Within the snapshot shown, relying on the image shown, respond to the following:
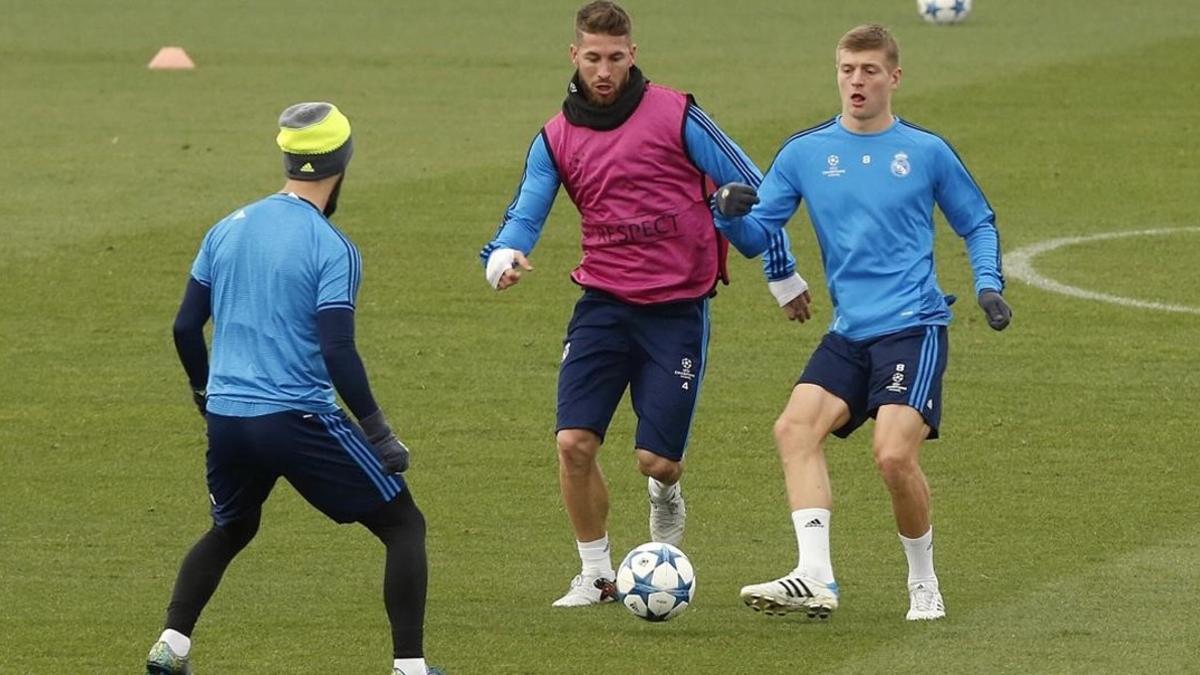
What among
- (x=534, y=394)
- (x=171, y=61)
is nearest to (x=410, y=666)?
(x=534, y=394)

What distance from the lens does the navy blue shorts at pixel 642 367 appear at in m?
9.70

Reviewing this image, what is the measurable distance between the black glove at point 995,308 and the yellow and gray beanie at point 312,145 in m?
2.38

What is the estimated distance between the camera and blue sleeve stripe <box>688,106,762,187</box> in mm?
9688

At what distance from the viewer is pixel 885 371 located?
9.27m

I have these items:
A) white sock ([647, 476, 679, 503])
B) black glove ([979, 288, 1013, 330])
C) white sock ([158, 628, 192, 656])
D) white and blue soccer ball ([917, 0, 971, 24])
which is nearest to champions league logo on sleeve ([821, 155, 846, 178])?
black glove ([979, 288, 1013, 330])

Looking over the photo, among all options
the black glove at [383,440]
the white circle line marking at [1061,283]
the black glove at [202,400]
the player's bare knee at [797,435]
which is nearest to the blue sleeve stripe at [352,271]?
the black glove at [383,440]

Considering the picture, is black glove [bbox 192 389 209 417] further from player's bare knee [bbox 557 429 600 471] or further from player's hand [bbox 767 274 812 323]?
player's hand [bbox 767 274 812 323]

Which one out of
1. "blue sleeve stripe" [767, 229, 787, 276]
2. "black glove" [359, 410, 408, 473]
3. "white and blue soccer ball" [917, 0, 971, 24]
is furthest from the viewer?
"white and blue soccer ball" [917, 0, 971, 24]

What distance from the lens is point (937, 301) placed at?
30.9ft

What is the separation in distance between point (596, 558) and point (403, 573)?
5.03ft

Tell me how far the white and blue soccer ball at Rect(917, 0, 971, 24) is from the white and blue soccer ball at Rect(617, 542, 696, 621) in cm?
2277

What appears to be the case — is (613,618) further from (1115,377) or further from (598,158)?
(1115,377)

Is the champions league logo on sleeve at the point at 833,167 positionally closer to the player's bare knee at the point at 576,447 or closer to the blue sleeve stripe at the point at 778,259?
the blue sleeve stripe at the point at 778,259

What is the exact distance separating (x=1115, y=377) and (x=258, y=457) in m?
6.91
